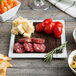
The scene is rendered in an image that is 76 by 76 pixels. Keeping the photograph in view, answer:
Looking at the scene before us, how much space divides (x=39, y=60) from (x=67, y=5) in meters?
0.70

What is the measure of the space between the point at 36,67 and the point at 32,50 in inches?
5.1

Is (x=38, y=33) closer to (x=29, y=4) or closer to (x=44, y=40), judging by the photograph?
(x=44, y=40)

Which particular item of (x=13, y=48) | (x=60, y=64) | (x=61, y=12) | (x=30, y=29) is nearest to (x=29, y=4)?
(x=61, y=12)

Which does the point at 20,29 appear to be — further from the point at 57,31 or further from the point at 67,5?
the point at 67,5

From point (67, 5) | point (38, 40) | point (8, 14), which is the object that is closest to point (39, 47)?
point (38, 40)

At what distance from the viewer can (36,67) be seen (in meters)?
1.93

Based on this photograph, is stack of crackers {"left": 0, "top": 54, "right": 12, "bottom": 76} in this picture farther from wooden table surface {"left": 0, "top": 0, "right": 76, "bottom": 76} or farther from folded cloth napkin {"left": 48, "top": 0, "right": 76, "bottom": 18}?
folded cloth napkin {"left": 48, "top": 0, "right": 76, "bottom": 18}

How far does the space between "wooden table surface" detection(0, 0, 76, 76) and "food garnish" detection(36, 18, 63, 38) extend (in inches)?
4.3

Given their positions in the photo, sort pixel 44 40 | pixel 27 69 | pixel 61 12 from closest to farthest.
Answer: pixel 27 69 → pixel 44 40 → pixel 61 12

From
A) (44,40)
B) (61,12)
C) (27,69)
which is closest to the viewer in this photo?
(27,69)

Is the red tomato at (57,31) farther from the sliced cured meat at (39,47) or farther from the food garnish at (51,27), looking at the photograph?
the sliced cured meat at (39,47)

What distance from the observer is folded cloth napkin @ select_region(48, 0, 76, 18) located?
2371 millimetres

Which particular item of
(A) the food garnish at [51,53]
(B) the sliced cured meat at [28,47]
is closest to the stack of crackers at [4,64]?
(B) the sliced cured meat at [28,47]

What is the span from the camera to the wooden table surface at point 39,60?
1.89m
